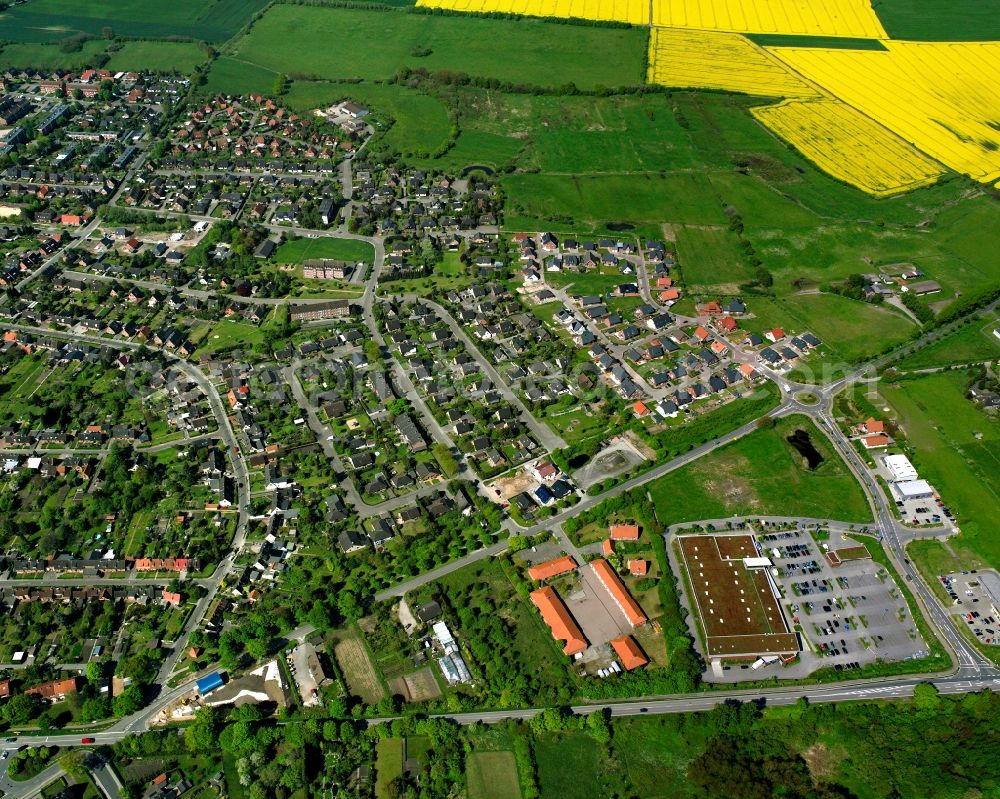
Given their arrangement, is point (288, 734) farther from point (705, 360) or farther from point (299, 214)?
point (299, 214)

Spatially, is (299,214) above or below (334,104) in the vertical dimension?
below

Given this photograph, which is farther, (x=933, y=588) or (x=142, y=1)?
(x=142, y=1)

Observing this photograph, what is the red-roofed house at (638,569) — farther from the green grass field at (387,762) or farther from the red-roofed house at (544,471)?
the green grass field at (387,762)

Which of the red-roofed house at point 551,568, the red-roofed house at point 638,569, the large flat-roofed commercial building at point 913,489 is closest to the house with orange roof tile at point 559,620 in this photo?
the red-roofed house at point 551,568

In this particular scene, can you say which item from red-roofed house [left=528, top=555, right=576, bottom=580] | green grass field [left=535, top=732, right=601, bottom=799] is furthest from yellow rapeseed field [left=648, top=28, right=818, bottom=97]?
green grass field [left=535, top=732, right=601, bottom=799]

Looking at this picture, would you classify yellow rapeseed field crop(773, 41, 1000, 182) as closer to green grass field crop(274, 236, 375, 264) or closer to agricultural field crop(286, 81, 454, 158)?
agricultural field crop(286, 81, 454, 158)

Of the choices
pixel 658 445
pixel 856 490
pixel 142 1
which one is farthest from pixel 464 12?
pixel 856 490
